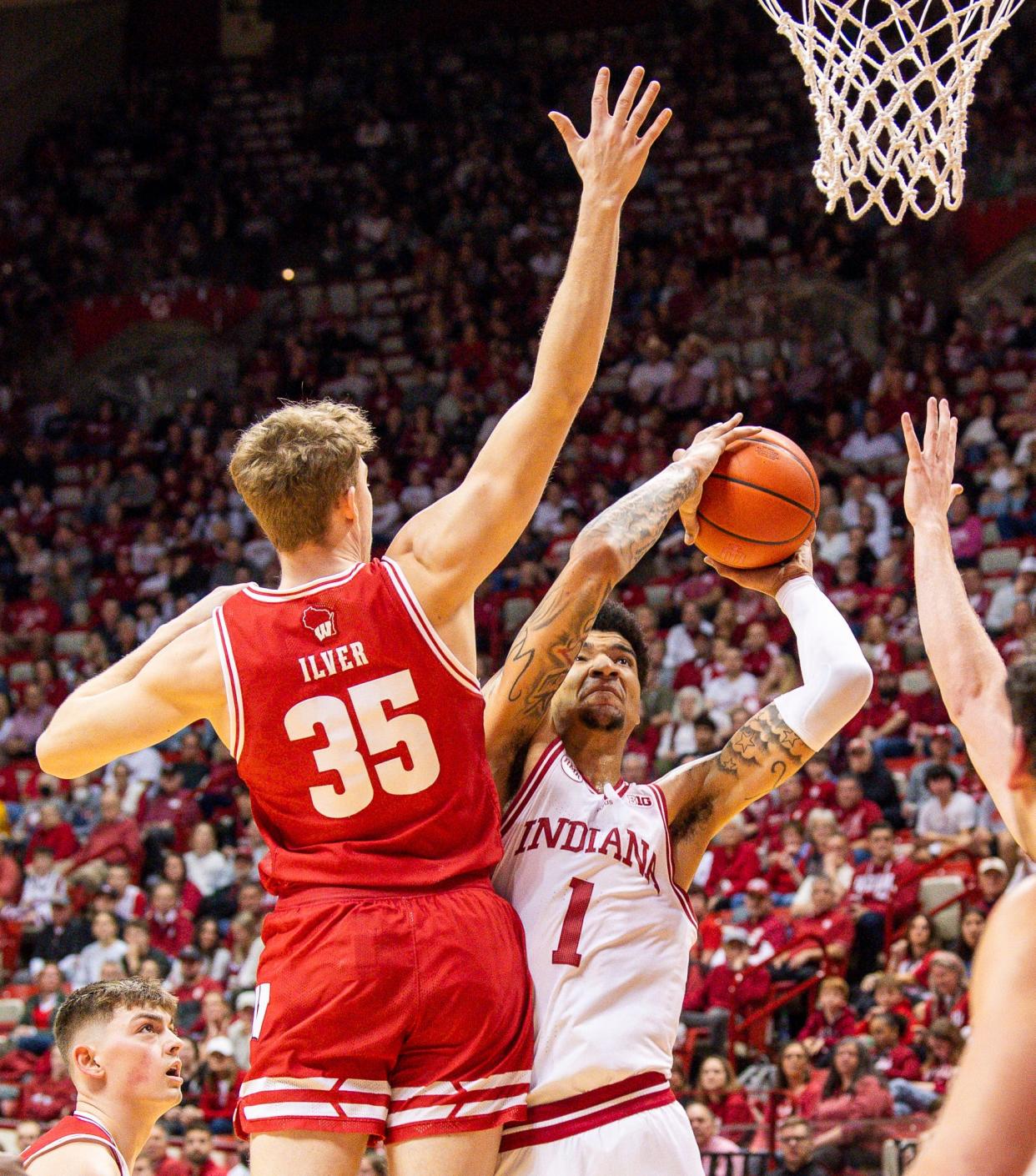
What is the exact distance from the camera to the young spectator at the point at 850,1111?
23.7 ft

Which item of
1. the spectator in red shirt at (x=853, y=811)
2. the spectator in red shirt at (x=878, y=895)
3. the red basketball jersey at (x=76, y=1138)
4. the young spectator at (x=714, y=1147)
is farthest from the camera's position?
the spectator in red shirt at (x=853, y=811)

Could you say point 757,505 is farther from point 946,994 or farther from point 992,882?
point 992,882

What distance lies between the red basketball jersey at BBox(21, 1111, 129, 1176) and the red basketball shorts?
1160 mm

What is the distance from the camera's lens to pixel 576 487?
598 inches

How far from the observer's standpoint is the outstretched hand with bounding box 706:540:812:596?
370 centimetres

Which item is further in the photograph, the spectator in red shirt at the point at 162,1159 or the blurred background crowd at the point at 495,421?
the blurred background crowd at the point at 495,421

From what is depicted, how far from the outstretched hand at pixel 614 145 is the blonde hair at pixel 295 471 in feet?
2.15

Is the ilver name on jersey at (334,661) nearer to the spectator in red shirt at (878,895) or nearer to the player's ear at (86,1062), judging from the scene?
the player's ear at (86,1062)

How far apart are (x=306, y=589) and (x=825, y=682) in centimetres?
113

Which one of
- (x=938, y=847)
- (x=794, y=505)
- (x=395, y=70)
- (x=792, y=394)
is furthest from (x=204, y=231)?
(x=794, y=505)

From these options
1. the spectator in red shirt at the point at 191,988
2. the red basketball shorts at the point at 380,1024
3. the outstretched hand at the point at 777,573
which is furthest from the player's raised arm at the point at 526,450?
the spectator in red shirt at the point at 191,988

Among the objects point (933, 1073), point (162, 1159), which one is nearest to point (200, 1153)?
point (162, 1159)

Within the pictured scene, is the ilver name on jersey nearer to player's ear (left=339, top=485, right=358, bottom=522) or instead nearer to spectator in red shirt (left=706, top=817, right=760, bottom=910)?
player's ear (left=339, top=485, right=358, bottom=522)

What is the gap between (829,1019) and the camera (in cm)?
858
